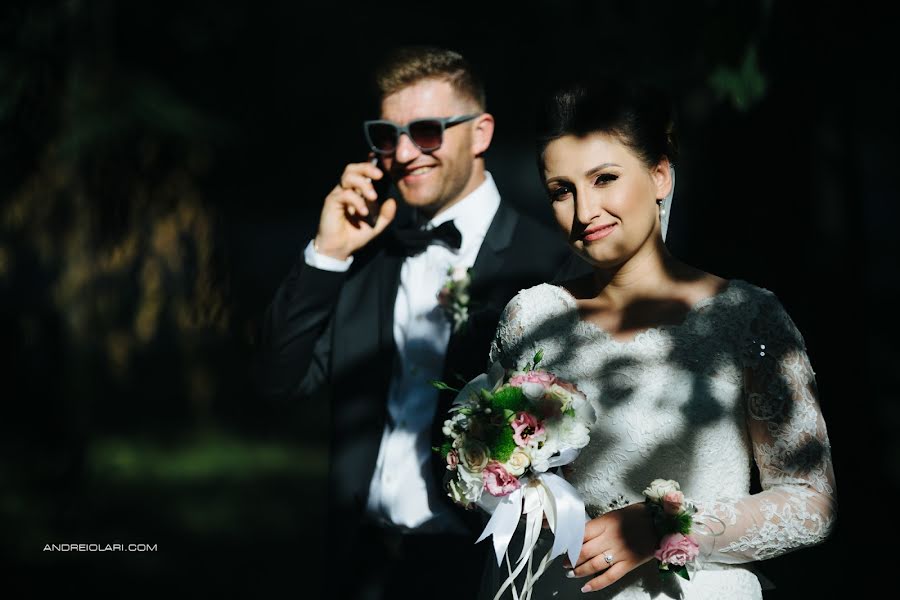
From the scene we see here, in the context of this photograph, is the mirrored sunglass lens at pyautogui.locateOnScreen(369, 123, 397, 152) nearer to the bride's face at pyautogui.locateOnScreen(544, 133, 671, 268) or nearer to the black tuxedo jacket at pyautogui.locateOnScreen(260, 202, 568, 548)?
the black tuxedo jacket at pyautogui.locateOnScreen(260, 202, 568, 548)

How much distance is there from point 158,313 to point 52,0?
277 centimetres

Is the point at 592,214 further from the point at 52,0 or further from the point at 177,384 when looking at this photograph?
the point at 177,384

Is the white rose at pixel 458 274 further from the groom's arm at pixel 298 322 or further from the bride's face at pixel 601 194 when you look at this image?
the bride's face at pixel 601 194

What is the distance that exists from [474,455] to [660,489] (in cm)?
45

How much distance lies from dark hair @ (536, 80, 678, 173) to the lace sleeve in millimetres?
561

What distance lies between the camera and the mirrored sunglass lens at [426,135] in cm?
385

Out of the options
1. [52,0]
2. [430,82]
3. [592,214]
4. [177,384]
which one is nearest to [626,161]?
[592,214]

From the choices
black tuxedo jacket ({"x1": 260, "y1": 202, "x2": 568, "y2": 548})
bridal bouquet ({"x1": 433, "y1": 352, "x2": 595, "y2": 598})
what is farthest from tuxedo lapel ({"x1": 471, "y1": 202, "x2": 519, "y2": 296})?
bridal bouquet ({"x1": 433, "y1": 352, "x2": 595, "y2": 598})

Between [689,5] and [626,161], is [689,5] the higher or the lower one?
the higher one

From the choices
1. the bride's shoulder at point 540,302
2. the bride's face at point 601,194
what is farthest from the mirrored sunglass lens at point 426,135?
the bride's face at point 601,194

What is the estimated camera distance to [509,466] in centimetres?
262

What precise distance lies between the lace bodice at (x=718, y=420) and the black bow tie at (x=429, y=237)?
3.79 feet

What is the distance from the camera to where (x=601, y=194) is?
277 cm

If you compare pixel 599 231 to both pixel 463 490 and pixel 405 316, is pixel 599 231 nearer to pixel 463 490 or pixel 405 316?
pixel 463 490
